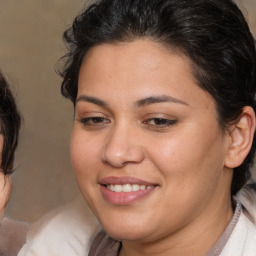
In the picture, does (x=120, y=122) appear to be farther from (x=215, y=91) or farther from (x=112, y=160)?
(x=215, y=91)

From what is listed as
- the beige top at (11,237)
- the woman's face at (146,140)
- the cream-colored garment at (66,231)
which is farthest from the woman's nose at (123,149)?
the beige top at (11,237)

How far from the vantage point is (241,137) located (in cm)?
156

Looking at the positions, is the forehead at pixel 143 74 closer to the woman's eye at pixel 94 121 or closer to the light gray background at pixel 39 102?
the woman's eye at pixel 94 121

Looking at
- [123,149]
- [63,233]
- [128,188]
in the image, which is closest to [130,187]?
[128,188]

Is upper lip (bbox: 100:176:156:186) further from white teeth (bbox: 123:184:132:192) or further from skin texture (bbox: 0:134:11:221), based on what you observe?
skin texture (bbox: 0:134:11:221)

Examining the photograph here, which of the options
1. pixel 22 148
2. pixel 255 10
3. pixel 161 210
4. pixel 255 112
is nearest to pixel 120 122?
pixel 161 210

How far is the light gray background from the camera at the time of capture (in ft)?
8.12

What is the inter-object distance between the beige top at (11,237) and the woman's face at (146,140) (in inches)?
18.4

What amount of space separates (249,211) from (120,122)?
16.9 inches

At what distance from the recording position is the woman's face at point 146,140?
1448 mm

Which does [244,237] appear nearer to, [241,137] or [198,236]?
[198,236]

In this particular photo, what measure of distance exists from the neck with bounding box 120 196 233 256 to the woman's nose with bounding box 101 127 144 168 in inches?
10.5

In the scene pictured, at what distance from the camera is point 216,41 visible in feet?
A: 4.93

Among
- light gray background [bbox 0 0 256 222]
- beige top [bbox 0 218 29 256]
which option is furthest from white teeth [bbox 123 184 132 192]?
light gray background [bbox 0 0 256 222]
